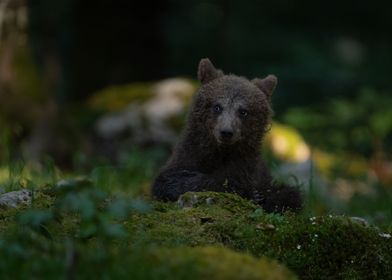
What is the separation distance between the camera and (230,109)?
682 centimetres

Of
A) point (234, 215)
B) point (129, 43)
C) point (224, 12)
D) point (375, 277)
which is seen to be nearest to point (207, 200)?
point (234, 215)

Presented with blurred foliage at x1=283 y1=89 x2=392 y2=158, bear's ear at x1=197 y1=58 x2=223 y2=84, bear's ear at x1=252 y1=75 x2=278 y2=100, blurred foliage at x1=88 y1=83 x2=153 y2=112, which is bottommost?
blurred foliage at x1=283 y1=89 x2=392 y2=158

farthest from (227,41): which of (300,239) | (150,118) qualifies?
(300,239)

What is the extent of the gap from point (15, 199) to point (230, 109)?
7.04ft

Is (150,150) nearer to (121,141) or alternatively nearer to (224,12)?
(121,141)

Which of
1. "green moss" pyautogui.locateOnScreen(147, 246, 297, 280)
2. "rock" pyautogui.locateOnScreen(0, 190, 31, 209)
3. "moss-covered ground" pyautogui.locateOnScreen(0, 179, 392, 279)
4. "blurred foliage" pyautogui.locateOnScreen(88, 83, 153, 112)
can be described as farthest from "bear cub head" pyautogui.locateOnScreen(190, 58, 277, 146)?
"blurred foliage" pyautogui.locateOnScreen(88, 83, 153, 112)

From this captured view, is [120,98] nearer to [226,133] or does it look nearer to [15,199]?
[226,133]

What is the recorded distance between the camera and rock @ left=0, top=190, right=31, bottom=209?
5.24 meters

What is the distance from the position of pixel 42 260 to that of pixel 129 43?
42.4 feet

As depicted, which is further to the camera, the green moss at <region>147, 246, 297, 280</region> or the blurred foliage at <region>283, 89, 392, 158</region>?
the blurred foliage at <region>283, 89, 392, 158</region>

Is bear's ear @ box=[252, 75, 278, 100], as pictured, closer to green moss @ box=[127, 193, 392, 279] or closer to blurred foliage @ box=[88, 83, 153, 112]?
green moss @ box=[127, 193, 392, 279]

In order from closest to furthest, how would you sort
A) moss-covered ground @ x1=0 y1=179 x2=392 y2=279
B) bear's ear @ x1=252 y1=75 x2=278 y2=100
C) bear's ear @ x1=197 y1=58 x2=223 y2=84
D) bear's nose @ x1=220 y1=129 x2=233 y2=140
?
moss-covered ground @ x1=0 y1=179 x2=392 y2=279
bear's nose @ x1=220 y1=129 x2=233 y2=140
bear's ear @ x1=197 y1=58 x2=223 y2=84
bear's ear @ x1=252 y1=75 x2=278 y2=100

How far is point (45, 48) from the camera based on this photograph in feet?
43.8

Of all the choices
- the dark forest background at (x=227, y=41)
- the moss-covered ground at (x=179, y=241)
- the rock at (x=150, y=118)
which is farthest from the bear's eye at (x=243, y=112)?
the dark forest background at (x=227, y=41)
